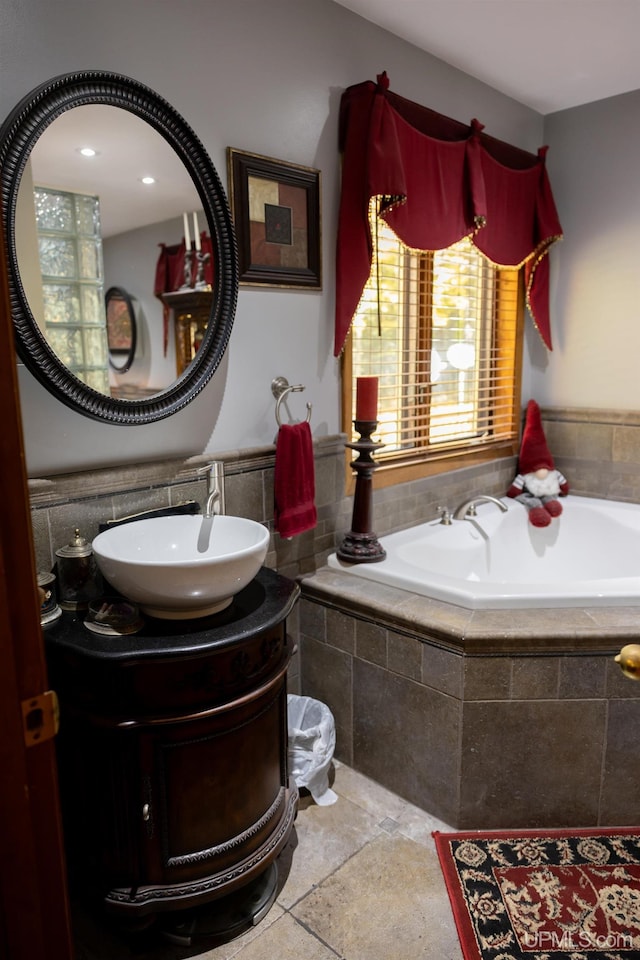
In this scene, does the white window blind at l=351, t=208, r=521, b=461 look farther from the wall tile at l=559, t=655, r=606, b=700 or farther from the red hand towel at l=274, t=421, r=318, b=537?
the wall tile at l=559, t=655, r=606, b=700

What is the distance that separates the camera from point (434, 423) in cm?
312

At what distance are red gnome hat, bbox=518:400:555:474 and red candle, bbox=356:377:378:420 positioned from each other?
4.63 feet

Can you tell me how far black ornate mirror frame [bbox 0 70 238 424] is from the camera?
152 cm

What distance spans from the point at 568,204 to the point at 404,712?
2.65m

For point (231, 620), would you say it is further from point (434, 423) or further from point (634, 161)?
point (634, 161)

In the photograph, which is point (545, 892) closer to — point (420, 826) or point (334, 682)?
point (420, 826)

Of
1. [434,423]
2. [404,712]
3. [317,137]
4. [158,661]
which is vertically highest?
[317,137]

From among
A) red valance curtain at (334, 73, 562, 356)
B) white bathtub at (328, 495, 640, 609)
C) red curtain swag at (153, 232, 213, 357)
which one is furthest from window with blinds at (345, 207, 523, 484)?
red curtain swag at (153, 232, 213, 357)

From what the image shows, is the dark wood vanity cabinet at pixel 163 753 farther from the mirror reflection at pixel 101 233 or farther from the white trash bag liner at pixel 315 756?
the mirror reflection at pixel 101 233

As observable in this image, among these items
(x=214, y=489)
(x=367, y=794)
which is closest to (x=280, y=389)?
A: (x=214, y=489)

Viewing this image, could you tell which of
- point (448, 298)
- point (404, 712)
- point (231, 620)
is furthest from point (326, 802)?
point (448, 298)

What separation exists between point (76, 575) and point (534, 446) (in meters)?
2.57

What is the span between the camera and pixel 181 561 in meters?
1.48

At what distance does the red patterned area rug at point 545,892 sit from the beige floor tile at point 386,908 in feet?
Answer: 0.17
